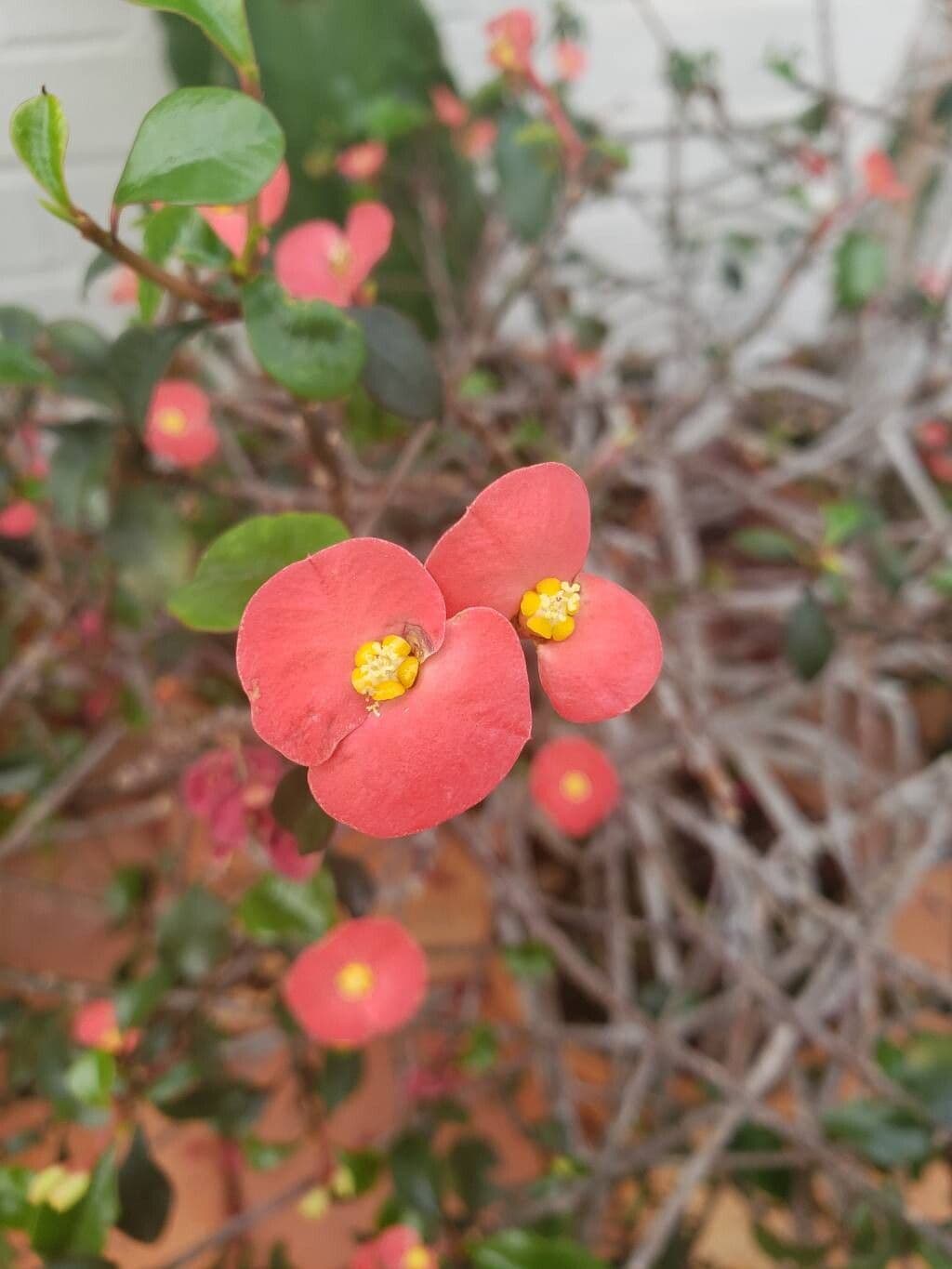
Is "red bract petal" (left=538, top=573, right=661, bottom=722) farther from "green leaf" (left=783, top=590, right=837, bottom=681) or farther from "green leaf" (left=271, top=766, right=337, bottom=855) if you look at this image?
"green leaf" (left=783, top=590, right=837, bottom=681)

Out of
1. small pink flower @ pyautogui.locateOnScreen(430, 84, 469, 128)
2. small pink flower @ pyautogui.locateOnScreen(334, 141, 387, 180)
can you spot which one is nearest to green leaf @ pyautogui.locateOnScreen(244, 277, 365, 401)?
small pink flower @ pyautogui.locateOnScreen(334, 141, 387, 180)

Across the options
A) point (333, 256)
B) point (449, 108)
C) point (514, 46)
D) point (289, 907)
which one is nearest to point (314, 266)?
point (333, 256)

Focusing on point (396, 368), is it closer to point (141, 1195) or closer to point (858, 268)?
point (141, 1195)

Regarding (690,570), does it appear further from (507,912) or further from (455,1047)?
(455,1047)

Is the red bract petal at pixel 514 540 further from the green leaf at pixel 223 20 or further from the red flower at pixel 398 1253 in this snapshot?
the red flower at pixel 398 1253

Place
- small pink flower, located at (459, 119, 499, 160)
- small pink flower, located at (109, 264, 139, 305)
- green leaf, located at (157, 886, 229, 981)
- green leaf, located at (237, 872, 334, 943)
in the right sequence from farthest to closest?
small pink flower, located at (459, 119, 499, 160) < small pink flower, located at (109, 264, 139, 305) < green leaf, located at (157, 886, 229, 981) < green leaf, located at (237, 872, 334, 943)

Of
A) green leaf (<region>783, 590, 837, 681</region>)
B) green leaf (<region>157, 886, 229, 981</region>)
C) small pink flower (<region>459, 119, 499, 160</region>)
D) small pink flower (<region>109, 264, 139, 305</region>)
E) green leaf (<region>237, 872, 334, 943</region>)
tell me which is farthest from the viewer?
small pink flower (<region>459, 119, 499, 160</region>)

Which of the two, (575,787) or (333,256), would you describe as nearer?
(333,256)
